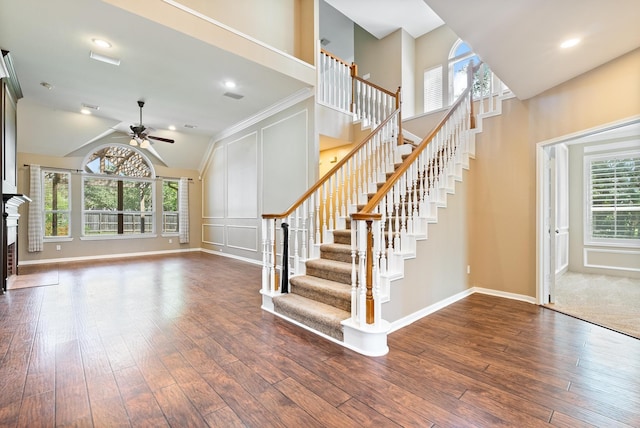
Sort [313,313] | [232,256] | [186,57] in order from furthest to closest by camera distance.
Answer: [232,256] → [186,57] → [313,313]

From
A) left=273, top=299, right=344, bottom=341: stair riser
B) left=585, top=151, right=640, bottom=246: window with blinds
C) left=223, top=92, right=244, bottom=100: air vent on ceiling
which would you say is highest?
left=223, top=92, right=244, bottom=100: air vent on ceiling

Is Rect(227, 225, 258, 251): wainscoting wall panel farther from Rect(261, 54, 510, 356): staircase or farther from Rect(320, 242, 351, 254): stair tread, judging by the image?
Rect(320, 242, 351, 254): stair tread

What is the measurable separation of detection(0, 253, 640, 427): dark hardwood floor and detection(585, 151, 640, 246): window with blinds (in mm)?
3436

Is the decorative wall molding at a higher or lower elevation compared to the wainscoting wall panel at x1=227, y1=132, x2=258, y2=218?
lower

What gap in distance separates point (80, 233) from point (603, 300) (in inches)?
398

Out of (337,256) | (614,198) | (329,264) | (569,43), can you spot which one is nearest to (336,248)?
(337,256)

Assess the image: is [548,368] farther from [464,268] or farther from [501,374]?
[464,268]

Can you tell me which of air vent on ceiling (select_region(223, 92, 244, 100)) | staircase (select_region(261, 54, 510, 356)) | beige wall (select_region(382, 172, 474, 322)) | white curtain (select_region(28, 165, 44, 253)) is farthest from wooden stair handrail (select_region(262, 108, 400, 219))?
white curtain (select_region(28, 165, 44, 253))

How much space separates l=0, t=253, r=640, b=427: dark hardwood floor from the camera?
63.6 inches

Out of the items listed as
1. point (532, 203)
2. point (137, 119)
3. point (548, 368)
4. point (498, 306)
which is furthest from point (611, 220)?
point (137, 119)

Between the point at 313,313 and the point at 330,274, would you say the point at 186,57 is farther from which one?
the point at 313,313

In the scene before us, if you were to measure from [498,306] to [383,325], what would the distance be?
6.64 feet

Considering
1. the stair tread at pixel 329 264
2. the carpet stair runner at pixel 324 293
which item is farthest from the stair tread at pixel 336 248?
the stair tread at pixel 329 264

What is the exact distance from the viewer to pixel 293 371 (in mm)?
2070
